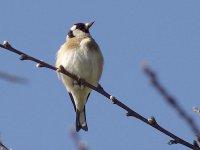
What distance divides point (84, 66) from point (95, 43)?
0.44 metres

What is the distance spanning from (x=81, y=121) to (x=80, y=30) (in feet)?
5.39

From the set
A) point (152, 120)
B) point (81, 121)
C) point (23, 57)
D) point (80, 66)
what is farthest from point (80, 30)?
point (152, 120)

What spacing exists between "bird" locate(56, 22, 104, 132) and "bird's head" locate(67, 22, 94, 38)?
1.43ft

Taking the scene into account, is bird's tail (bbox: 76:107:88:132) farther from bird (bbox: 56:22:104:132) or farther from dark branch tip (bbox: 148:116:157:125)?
dark branch tip (bbox: 148:116:157:125)

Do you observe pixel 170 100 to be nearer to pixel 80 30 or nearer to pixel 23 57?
pixel 23 57

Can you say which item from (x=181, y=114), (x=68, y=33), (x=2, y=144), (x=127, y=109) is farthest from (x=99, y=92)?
(x=68, y=33)

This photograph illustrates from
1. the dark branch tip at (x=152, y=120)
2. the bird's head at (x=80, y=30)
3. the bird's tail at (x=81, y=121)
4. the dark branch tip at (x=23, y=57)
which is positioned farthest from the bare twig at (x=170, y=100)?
the bird's head at (x=80, y=30)

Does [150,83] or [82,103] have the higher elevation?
[150,83]

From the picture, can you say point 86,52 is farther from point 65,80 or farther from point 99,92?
point 99,92

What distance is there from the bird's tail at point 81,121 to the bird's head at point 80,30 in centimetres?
102

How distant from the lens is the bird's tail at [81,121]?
14.1ft

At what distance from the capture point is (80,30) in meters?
5.73

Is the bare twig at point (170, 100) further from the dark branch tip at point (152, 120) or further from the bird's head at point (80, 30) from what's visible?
the bird's head at point (80, 30)

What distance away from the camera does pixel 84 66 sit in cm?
454
